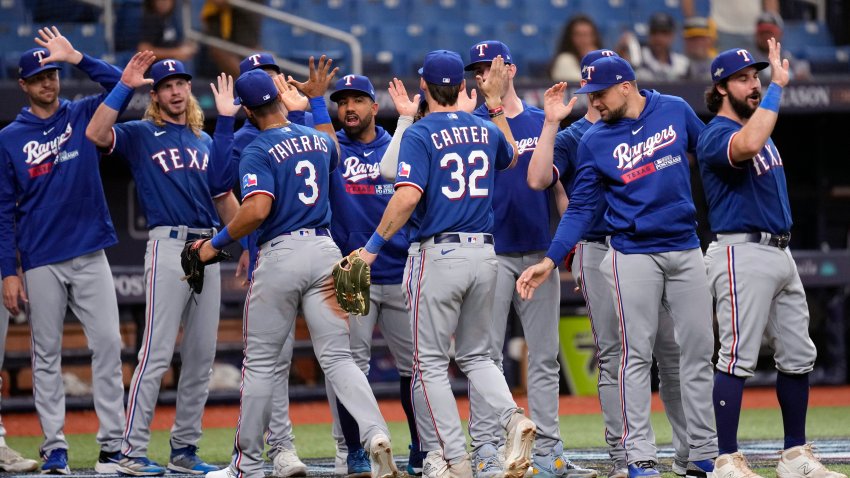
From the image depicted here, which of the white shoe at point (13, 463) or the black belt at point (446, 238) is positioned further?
the white shoe at point (13, 463)

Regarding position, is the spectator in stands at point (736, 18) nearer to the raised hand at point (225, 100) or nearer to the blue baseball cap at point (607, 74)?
the blue baseball cap at point (607, 74)

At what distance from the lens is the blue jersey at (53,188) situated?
619 centimetres

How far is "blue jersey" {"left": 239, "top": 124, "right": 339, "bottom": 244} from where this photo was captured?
5.18 metres

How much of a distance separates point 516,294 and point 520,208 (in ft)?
1.42

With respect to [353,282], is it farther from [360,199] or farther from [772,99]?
[772,99]

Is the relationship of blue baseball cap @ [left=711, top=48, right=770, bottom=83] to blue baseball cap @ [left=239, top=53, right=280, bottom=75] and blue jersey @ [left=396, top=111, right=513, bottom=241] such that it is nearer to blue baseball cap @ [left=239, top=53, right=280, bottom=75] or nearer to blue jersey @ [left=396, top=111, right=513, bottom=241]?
blue jersey @ [left=396, top=111, right=513, bottom=241]

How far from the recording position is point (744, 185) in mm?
5094

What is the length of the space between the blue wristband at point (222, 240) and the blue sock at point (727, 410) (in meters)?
2.17

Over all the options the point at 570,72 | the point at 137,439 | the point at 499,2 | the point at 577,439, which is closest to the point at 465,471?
the point at 137,439

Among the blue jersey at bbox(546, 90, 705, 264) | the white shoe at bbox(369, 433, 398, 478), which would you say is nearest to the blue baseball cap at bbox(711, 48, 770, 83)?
the blue jersey at bbox(546, 90, 705, 264)

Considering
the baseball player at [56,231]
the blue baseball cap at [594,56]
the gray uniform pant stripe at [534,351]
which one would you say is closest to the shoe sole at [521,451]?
the gray uniform pant stripe at [534,351]

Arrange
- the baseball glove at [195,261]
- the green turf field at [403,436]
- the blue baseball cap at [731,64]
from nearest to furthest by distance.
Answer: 1. the blue baseball cap at [731,64]
2. the baseball glove at [195,261]
3. the green turf field at [403,436]

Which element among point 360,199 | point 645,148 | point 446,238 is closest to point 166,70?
point 360,199

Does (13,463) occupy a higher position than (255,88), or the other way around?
(255,88)
